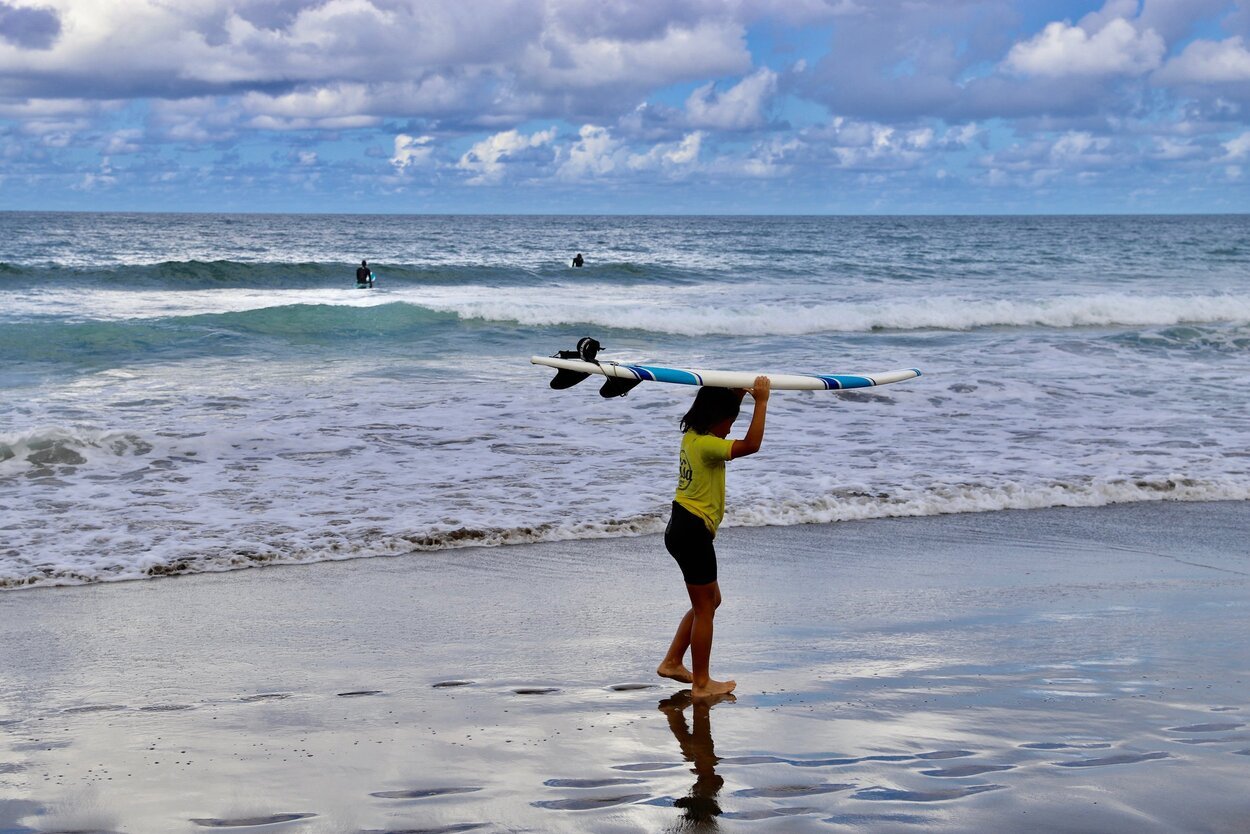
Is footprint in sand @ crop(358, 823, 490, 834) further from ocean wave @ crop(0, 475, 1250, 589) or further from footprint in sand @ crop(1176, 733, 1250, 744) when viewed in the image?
ocean wave @ crop(0, 475, 1250, 589)

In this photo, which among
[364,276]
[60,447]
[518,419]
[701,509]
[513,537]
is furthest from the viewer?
[364,276]

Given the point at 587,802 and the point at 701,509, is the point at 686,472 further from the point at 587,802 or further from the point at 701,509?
the point at 587,802

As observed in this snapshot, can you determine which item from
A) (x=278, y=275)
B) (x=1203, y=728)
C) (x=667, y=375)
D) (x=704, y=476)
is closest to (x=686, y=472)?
(x=704, y=476)

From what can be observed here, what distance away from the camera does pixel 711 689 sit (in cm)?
481

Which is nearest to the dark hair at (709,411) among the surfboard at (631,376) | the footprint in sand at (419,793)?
the surfboard at (631,376)

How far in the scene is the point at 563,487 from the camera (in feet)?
31.3

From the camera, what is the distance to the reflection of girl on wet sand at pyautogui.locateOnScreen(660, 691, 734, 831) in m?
3.66

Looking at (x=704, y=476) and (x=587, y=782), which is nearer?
(x=587, y=782)

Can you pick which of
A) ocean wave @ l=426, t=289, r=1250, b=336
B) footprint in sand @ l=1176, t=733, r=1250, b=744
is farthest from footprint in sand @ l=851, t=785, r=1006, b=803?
ocean wave @ l=426, t=289, r=1250, b=336

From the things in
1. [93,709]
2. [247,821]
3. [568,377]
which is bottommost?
[93,709]

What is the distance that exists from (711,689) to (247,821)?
6.34 feet

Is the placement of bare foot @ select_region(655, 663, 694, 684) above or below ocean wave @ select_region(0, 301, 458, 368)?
below

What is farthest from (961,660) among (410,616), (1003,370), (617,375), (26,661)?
(1003,370)

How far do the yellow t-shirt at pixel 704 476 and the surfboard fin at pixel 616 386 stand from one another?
1.75ft
